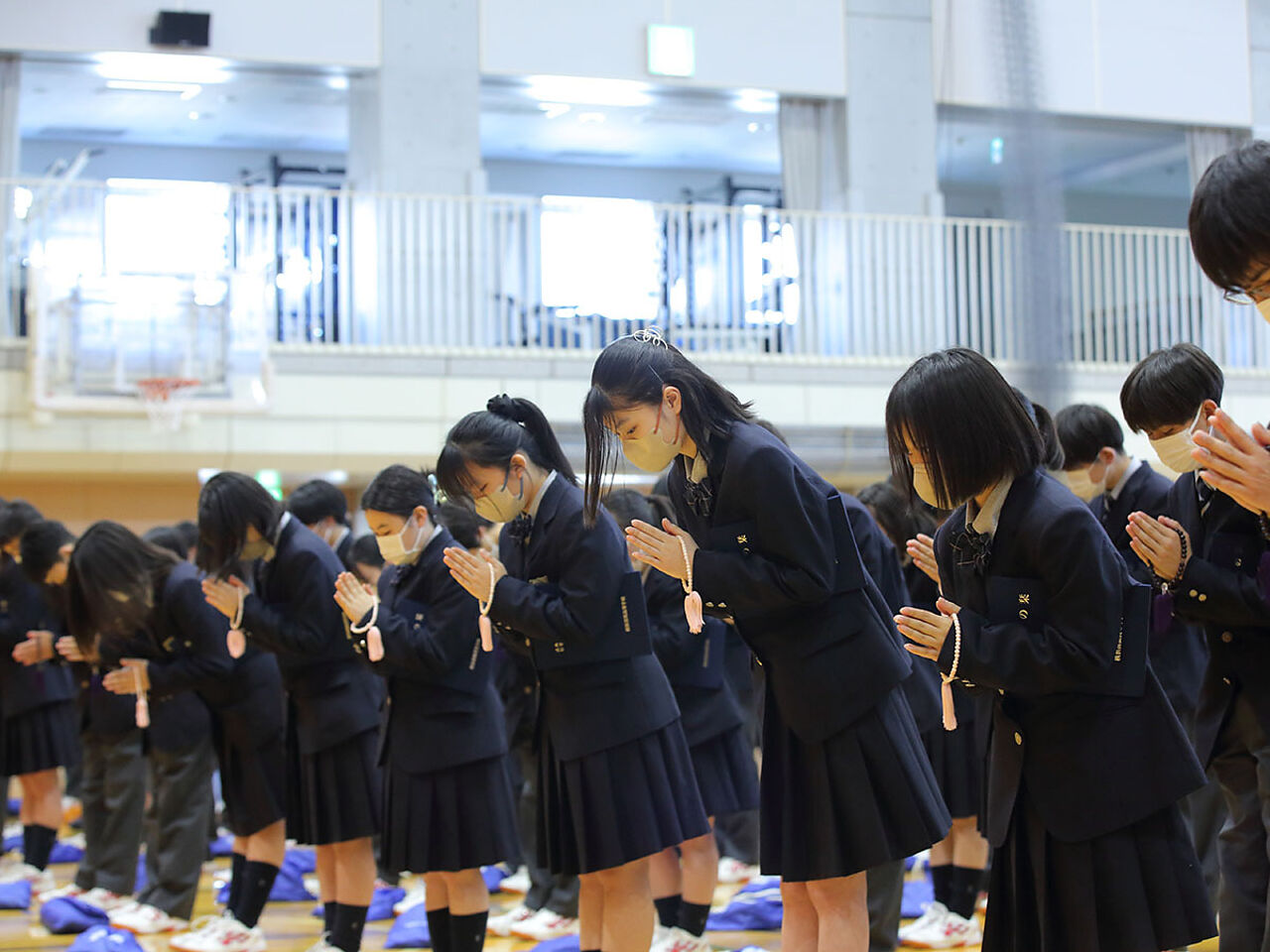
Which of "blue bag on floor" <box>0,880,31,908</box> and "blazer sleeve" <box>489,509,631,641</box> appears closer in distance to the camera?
"blazer sleeve" <box>489,509,631,641</box>

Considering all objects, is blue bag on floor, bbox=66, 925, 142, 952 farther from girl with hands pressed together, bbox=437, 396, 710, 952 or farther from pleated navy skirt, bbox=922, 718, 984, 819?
pleated navy skirt, bbox=922, 718, 984, 819

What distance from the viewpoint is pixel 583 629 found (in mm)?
2980

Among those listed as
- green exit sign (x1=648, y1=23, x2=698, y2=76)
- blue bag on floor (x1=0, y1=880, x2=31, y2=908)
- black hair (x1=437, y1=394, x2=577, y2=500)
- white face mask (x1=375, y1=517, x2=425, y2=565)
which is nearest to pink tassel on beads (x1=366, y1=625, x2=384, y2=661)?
white face mask (x1=375, y1=517, x2=425, y2=565)

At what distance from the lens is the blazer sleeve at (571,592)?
9.75ft

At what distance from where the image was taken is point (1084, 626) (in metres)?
2.04

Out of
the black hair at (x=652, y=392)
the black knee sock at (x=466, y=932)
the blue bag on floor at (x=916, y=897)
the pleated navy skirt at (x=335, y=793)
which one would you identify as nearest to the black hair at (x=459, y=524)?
the pleated navy skirt at (x=335, y=793)

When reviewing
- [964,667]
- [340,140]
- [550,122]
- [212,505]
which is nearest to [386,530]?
[212,505]

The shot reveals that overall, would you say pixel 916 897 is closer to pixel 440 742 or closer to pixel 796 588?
pixel 440 742

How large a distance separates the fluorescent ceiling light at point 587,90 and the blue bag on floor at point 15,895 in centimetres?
728

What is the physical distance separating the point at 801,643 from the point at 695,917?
1702mm

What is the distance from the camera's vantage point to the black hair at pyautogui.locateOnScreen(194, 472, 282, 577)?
3.92 meters

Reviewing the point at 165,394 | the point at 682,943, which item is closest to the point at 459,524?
the point at 682,943

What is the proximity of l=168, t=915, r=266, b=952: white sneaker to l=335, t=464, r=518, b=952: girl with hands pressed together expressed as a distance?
899 mm

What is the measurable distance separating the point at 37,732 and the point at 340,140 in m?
9.31
